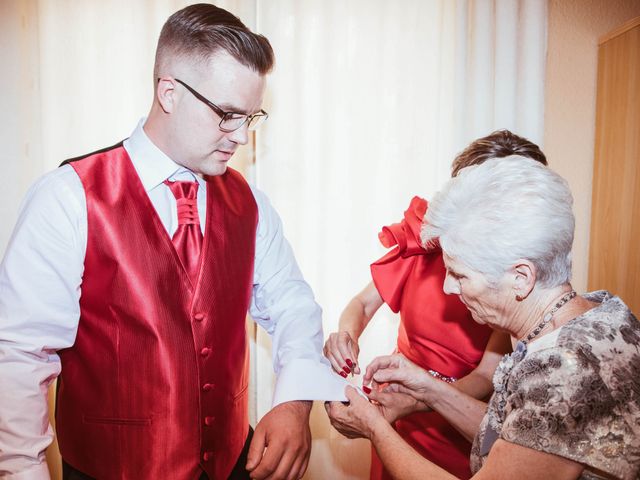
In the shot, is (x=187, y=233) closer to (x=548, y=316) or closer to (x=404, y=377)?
(x=404, y=377)

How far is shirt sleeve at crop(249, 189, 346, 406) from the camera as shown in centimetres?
132

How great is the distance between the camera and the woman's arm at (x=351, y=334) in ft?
5.51

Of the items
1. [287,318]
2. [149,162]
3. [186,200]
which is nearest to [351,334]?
[287,318]

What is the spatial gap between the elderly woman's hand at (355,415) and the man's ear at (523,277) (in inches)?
19.9

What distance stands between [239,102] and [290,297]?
24.1 inches

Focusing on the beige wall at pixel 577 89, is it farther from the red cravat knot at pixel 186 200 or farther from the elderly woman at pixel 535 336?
the red cravat knot at pixel 186 200

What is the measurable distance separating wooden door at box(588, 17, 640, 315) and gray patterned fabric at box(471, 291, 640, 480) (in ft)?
5.01

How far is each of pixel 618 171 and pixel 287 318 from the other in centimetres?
188

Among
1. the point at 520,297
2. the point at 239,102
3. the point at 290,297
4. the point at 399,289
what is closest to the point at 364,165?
the point at 399,289

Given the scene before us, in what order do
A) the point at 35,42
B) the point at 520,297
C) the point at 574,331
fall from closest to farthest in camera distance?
the point at 574,331, the point at 520,297, the point at 35,42

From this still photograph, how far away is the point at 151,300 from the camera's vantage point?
113 centimetres

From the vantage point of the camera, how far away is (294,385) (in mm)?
1293

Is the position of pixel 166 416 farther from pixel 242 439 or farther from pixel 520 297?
pixel 520 297

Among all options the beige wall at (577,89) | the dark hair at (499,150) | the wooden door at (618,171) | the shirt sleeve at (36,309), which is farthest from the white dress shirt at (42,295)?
the beige wall at (577,89)
